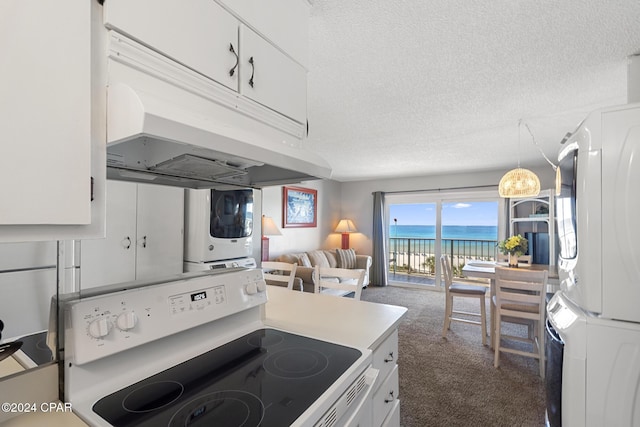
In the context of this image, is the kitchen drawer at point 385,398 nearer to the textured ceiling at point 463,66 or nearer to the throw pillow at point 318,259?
the textured ceiling at point 463,66

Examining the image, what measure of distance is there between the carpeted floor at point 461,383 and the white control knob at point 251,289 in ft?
5.05

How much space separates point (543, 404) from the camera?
218cm

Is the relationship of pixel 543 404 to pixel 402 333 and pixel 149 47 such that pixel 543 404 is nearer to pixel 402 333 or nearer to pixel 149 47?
pixel 402 333

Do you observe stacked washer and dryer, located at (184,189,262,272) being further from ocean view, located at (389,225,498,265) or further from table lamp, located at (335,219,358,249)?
ocean view, located at (389,225,498,265)

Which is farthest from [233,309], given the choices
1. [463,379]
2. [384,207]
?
[384,207]

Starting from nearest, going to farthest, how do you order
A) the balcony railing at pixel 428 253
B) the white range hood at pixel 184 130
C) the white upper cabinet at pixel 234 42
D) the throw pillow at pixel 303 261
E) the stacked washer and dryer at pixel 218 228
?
the white range hood at pixel 184 130 → the white upper cabinet at pixel 234 42 → the stacked washer and dryer at pixel 218 228 → the throw pillow at pixel 303 261 → the balcony railing at pixel 428 253

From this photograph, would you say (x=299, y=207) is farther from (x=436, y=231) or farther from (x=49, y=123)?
(x=49, y=123)

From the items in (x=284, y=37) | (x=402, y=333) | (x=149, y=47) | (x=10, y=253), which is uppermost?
(x=284, y=37)

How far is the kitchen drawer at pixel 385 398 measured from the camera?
1197 mm

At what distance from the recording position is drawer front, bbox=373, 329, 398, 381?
122 cm

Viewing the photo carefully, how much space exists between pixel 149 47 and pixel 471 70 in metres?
1.89

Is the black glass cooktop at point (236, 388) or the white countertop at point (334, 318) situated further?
the white countertop at point (334, 318)

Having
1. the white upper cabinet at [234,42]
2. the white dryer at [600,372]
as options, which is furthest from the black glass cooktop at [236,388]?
the white dryer at [600,372]

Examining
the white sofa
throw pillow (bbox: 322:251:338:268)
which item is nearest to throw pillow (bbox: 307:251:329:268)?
the white sofa
